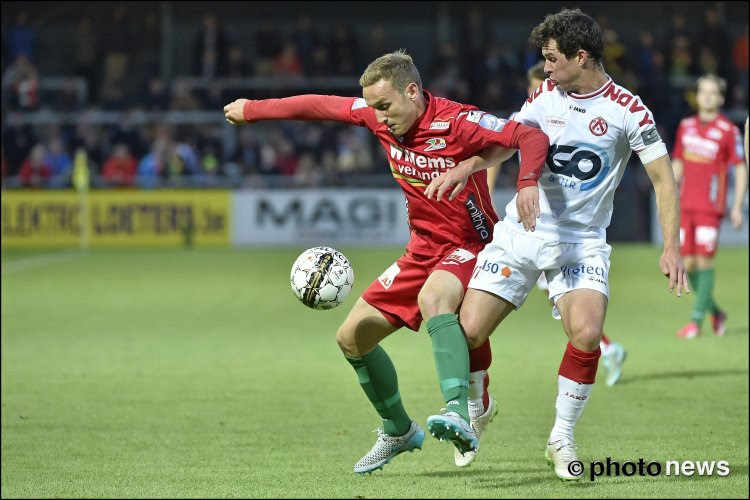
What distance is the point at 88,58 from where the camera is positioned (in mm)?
26047

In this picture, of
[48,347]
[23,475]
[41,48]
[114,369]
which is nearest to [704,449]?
[23,475]

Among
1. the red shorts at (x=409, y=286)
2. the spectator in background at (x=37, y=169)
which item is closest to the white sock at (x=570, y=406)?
the red shorts at (x=409, y=286)

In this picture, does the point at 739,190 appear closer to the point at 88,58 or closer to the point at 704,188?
the point at 704,188

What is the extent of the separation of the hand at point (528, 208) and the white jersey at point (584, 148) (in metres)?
0.44

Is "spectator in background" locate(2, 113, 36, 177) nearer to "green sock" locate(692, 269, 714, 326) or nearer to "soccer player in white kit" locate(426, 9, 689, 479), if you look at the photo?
"green sock" locate(692, 269, 714, 326)

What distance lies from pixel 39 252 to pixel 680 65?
12892mm

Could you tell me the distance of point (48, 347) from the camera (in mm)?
11250

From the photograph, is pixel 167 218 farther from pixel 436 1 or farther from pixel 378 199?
pixel 436 1

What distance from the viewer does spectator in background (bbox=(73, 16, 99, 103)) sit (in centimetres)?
2588

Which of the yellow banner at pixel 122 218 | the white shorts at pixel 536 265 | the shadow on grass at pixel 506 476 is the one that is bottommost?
the yellow banner at pixel 122 218

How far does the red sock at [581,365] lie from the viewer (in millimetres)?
6160

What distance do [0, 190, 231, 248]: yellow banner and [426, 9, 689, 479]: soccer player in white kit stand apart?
16.9m

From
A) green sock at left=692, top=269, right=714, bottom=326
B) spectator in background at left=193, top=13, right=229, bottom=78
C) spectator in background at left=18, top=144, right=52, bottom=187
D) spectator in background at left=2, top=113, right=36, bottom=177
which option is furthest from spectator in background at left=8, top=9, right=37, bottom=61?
green sock at left=692, top=269, right=714, bottom=326

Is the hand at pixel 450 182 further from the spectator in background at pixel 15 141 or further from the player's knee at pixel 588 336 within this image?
the spectator in background at pixel 15 141
